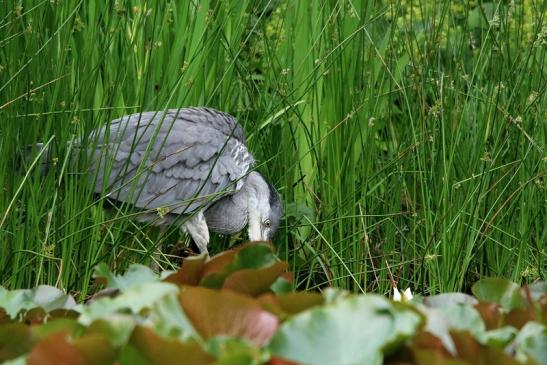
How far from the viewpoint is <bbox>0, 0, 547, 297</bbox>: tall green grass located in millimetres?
3891

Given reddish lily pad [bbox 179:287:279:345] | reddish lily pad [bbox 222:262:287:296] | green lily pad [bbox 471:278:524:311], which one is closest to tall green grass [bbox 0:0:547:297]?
reddish lily pad [bbox 222:262:287:296]

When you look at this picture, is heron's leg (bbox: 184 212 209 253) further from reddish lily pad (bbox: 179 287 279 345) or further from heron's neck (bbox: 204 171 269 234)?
reddish lily pad (bbox: 179 287 279 345)

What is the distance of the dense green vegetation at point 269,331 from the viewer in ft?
5.59

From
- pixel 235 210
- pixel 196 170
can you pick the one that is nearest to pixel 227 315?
pixel 196 170

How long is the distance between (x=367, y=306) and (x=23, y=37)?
267 cm

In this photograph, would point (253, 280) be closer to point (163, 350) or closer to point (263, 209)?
point (163, 350)

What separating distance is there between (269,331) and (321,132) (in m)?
3.19

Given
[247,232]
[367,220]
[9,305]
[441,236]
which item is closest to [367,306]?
[9,305]

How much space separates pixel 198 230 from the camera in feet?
16.6

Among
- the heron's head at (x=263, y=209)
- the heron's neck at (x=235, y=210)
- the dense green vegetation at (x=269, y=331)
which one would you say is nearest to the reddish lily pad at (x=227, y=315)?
the dense green vegetation at (x=269, y=331)

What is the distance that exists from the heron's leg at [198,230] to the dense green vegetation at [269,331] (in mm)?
2856

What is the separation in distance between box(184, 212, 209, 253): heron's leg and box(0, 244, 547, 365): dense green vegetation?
2.86 meters

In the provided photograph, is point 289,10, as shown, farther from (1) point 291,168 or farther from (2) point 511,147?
(2) point 511,147

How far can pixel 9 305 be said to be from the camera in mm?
2311
